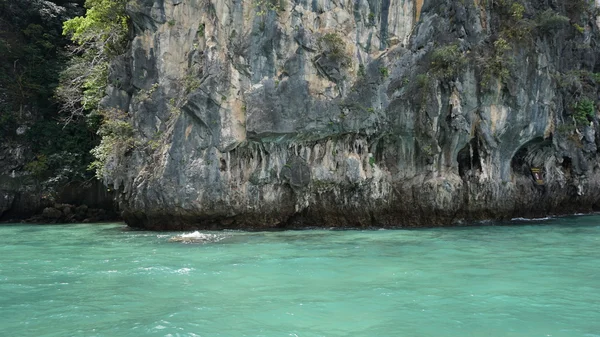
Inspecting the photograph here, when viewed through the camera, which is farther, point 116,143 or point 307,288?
point 116,143

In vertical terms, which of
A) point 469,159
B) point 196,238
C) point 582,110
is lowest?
point 196,238

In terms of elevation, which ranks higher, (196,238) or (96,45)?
(96,45)

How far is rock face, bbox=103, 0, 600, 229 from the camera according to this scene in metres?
15.2

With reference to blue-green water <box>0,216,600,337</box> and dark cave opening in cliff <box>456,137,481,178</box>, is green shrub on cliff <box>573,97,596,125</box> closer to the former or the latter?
dark cave opening in cliff <box>456,137,481,178</box>

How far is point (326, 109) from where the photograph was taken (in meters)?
15.5

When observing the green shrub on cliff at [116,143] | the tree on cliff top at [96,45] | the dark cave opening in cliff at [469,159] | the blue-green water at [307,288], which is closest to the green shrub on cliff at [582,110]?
the dark cave opening in cliff at [469,159]

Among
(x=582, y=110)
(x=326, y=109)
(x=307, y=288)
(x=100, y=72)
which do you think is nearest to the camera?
(x=307, y=288)

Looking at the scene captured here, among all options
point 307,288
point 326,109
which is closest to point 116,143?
point 326,109

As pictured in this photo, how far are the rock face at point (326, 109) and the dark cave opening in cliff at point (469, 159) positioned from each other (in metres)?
0.05

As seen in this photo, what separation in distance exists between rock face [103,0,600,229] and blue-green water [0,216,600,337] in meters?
3.82

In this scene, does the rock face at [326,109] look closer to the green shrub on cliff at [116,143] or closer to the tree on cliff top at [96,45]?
the green shrub on cliff at [116,143]

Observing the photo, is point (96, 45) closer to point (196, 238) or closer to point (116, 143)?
point (116, 143)

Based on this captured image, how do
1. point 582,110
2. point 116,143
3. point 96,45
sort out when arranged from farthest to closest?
point 96,45 < point 582,110 < point 116,143

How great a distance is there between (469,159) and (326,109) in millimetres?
5021
